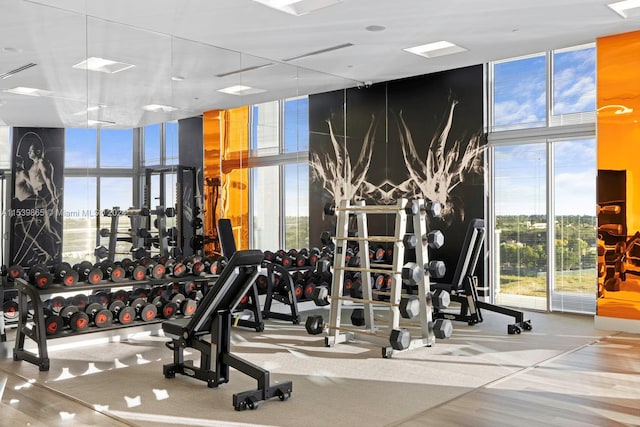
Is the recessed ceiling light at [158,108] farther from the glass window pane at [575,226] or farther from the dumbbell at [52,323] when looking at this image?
the glass window pane at [575,226]

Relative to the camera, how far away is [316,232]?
22.5 ft

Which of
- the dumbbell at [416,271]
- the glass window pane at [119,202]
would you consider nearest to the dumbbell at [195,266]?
the glass window pane at [119,202]

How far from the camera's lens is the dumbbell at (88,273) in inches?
183

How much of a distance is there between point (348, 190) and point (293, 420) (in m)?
4.54

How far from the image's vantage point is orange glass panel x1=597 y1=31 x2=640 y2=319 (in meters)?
5.32

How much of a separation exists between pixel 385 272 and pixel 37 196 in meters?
2.73

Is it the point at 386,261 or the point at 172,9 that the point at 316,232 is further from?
the point at 172,9

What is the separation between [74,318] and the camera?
441 centimetres

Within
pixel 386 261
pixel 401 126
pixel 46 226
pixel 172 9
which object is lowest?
pixel 386 261


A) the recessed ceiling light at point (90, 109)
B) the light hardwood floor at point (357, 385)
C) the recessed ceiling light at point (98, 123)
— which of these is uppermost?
the recessed ceiling light at point (90, 109)

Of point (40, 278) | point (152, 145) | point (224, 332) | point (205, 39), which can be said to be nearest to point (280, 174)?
point (152, 145)

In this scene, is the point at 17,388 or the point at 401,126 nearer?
the point at 17,388

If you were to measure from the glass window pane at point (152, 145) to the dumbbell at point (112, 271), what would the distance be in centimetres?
101

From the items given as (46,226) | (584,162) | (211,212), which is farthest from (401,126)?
(46,226)
